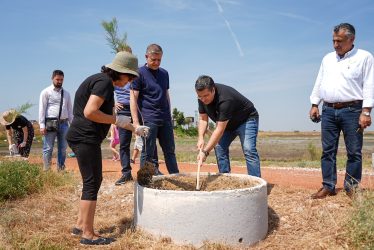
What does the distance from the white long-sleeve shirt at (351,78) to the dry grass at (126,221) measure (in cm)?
122

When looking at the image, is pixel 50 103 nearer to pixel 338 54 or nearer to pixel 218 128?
pixel 218 128

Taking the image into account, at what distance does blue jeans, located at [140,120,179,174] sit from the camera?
5.38 meters

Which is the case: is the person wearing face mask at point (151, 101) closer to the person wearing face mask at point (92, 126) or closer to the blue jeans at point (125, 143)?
the blue jeans at point (125, 143)

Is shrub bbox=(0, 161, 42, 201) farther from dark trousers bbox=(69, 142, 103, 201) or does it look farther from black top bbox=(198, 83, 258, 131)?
black top bbox=(198, 83, 258, 131)

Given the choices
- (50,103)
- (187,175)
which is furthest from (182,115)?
(187,175)

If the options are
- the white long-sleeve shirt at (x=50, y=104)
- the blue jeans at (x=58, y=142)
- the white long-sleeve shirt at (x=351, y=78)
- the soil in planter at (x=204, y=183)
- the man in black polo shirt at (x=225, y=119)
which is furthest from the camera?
the blue jeans at (x=58, y=142)

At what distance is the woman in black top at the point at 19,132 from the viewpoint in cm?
872

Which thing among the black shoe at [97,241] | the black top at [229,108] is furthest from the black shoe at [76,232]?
the black top at [229,108]

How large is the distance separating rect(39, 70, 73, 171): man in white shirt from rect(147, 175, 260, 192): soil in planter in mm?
3211

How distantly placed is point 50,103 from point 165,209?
4266 millimetres

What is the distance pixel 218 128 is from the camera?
463 cm

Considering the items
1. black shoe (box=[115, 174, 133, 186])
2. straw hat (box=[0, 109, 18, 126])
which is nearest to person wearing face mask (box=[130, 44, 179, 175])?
black shoe (box=[115, 174, 133, 186])

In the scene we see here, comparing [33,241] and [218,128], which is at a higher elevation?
[218,128]

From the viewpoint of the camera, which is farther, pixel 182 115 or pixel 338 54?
pixel 182 115
